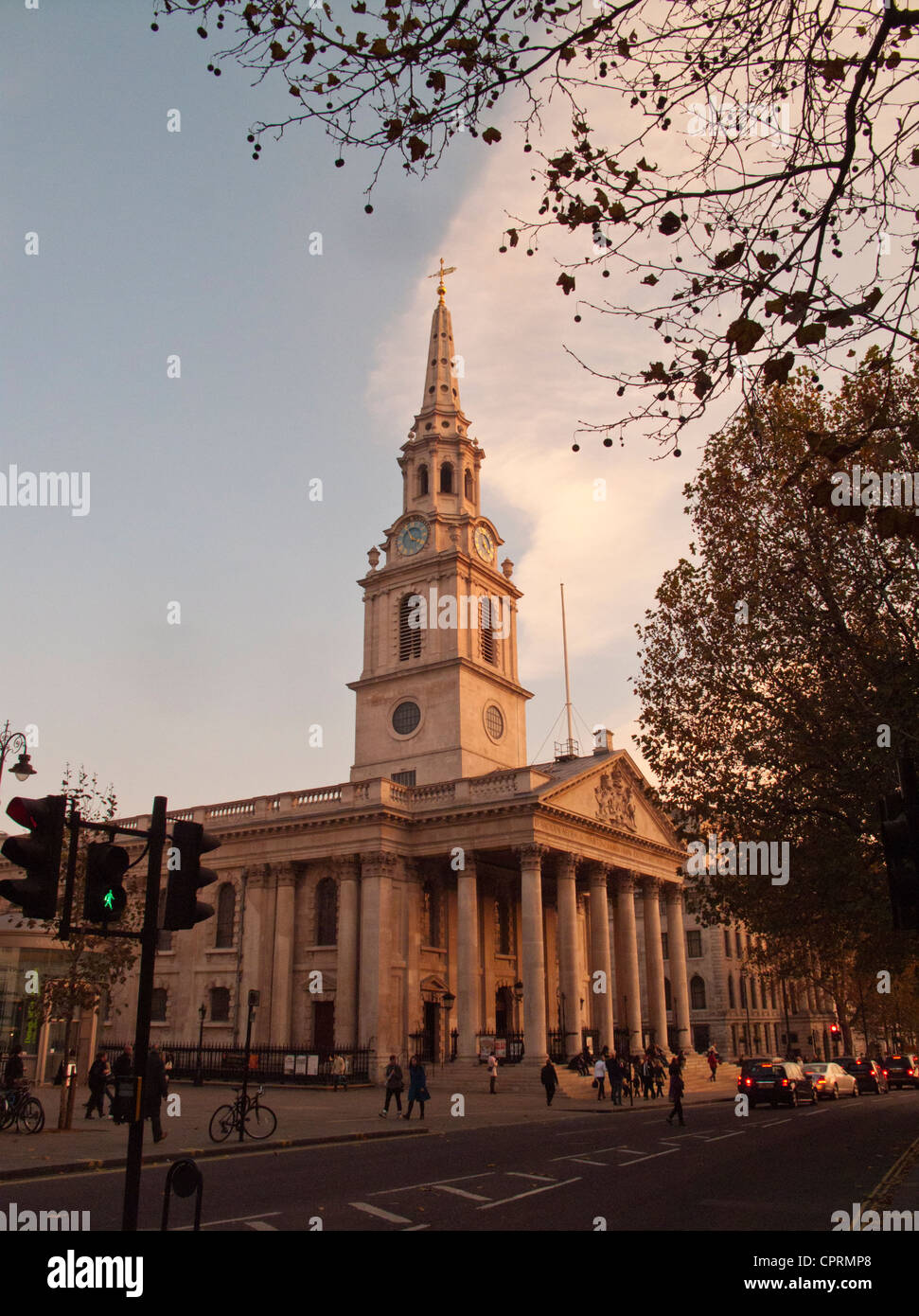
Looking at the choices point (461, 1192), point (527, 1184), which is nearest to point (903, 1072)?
point (527, 1184)

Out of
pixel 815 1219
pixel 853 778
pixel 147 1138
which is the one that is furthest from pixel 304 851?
pixel 815 1219

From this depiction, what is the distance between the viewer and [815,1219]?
36.3ft

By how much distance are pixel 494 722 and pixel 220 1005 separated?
19194mm

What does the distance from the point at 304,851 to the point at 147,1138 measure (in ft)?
81.7

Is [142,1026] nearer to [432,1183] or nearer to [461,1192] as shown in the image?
[461,1192]

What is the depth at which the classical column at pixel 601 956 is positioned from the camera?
146ft

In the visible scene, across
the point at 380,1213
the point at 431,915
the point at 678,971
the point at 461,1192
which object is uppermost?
the point at 431,915

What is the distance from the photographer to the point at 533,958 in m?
40.6

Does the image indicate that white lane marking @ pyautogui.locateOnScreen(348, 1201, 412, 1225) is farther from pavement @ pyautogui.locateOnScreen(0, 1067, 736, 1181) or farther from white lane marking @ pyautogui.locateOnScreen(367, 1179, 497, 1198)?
pavement @ pyautogui.locateOnScreen(0, 1067, 736, 1181)

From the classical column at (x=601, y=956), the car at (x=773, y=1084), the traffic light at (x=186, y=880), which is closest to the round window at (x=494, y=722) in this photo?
the classical column at (x=601, y=956)

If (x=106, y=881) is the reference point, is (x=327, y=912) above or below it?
above

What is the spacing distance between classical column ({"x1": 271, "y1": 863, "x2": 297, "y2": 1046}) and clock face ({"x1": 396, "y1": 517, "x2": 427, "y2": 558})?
62.9ft

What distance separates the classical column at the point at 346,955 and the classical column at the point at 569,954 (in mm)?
8678
